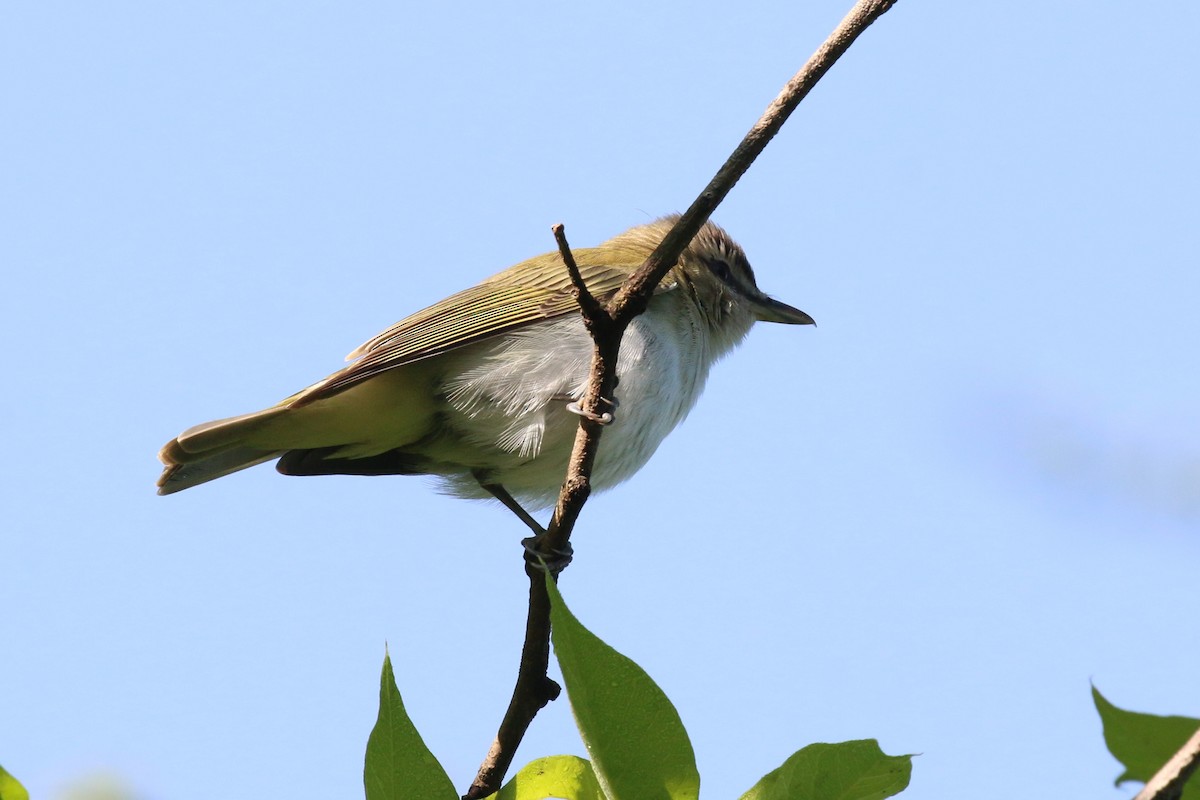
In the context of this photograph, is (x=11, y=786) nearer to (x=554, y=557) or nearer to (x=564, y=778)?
(x=564, y=778)

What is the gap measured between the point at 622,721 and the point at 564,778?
0.81 feet

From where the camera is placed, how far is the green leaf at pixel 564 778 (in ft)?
8.00

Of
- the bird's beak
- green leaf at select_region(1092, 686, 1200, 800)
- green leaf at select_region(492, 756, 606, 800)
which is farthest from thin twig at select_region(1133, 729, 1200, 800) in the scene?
the bird's beak

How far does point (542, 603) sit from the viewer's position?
11.2 feet

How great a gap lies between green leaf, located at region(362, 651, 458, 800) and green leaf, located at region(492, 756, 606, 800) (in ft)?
0.78

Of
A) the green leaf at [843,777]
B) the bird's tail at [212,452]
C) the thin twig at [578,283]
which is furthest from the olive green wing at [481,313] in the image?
the green leaf at [843,777]

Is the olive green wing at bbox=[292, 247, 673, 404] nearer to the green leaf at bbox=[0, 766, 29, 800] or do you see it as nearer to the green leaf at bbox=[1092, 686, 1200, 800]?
the green leaf at bbox=[0, 766, 29, 800]

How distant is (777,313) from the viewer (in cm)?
671

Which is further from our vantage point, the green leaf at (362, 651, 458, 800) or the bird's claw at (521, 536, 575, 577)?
the bird's claw at (521, 536, 575, 577)

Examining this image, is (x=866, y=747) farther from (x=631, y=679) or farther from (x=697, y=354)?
(x=697, y=354)

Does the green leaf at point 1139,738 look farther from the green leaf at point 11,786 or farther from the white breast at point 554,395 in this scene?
the white breast at point 554,395

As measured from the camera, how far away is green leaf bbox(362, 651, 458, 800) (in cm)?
229

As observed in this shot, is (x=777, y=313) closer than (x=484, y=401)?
No

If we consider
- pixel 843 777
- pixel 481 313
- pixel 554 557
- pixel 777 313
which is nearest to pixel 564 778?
pixel 843 777
